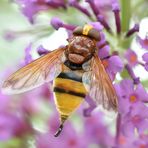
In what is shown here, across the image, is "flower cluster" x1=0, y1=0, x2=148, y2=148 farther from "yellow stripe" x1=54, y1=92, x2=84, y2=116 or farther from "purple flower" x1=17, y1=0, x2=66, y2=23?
"yellow stripe" x1=54, y1=92, x2=84, y2=116

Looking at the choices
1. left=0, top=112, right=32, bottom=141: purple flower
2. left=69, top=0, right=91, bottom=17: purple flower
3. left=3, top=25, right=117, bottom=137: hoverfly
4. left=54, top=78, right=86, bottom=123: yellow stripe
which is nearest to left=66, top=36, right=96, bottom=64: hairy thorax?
left=3, top=25, right=117, bottom=137: hoverfly

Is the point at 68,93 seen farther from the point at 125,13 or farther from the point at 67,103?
the point at 125,13

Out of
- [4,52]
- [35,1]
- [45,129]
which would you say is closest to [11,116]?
[45,129]

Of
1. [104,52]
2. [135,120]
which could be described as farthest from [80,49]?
[135,120]

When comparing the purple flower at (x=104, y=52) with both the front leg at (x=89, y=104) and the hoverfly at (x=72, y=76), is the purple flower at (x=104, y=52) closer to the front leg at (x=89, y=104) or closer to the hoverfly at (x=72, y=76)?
the hoverfly at (x=72, y=76)

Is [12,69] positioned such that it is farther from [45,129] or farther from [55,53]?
[55,53]

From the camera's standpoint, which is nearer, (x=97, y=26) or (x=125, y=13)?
(x=97, y=26)

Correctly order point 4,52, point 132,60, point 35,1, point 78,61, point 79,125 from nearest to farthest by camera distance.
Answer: point 78,61
point 132,60
point 35,1
point 79,125
point 4,52
